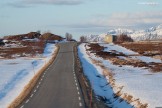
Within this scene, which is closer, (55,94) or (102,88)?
(55,94)

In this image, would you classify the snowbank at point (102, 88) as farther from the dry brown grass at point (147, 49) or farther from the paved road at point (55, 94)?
the dry brown grass at point (147, 49)

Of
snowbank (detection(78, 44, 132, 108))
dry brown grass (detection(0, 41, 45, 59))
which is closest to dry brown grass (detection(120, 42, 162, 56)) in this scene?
dry brown grass (detection(0, 41, 45, 59))

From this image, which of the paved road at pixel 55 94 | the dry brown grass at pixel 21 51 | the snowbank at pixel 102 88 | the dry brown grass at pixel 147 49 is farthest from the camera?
the dry brown grass at pixel 21 51

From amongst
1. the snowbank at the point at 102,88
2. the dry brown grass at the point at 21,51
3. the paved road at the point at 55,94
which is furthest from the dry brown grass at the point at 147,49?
the paved road at the point at 55,94

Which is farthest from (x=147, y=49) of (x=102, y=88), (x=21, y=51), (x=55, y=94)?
(x=55, y=94)

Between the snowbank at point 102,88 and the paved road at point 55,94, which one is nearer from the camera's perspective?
the paved road at point 55,94

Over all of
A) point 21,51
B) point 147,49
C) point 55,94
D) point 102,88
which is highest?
point 55,94

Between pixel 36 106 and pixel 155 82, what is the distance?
15197mm

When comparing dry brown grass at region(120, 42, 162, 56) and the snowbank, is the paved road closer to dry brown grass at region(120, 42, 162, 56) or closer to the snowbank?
the snowbank

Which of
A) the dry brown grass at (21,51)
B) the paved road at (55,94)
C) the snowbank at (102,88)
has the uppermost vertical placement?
the paved road at (55,94)

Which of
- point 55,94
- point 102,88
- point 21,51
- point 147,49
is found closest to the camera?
point 55,94

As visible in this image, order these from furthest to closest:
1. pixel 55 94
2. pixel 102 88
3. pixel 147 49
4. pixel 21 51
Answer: pixel 21 51, pixel 147 49, pixel 102 88, pixel 55 94

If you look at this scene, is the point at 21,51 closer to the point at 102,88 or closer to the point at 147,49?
the point at 147,49

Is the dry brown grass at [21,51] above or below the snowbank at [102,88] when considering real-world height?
below
